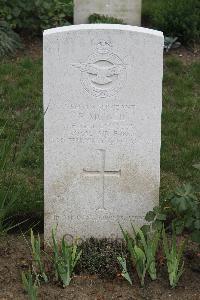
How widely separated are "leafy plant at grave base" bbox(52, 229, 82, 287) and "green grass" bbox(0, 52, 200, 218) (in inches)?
26.6

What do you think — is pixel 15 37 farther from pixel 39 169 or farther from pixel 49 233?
pixel 49 233

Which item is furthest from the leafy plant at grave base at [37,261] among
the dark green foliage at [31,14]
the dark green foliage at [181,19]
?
the dark green foliage at [181,19]

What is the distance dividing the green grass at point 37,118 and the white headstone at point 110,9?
1.08 m

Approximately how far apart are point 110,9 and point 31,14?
969 mm

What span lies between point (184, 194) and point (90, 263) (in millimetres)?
689

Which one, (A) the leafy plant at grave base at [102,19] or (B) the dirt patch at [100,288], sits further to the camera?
(A) the leafy plant at grave base at [102,19]

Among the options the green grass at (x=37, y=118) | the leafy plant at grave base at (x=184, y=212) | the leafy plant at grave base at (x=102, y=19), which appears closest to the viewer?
the leafy plant at grave base at (x=184, y=212)

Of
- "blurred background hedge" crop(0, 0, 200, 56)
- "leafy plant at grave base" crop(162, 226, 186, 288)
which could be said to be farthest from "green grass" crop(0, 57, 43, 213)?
"leafy plant at grave base" crop(162, 226, 186, 288)

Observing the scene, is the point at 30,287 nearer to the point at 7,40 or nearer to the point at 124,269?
the point at 124,269

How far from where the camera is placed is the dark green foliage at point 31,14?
A: 8422 mm

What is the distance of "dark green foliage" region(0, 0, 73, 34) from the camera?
27.6 feet

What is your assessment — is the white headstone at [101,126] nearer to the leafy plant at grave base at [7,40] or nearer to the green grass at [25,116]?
the green grass at [25,116]

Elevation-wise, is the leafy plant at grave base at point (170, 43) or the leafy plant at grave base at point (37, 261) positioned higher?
the leafy plant at grave base at point (170, 43)

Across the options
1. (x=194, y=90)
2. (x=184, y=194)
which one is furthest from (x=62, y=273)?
(x=194, y=90)
